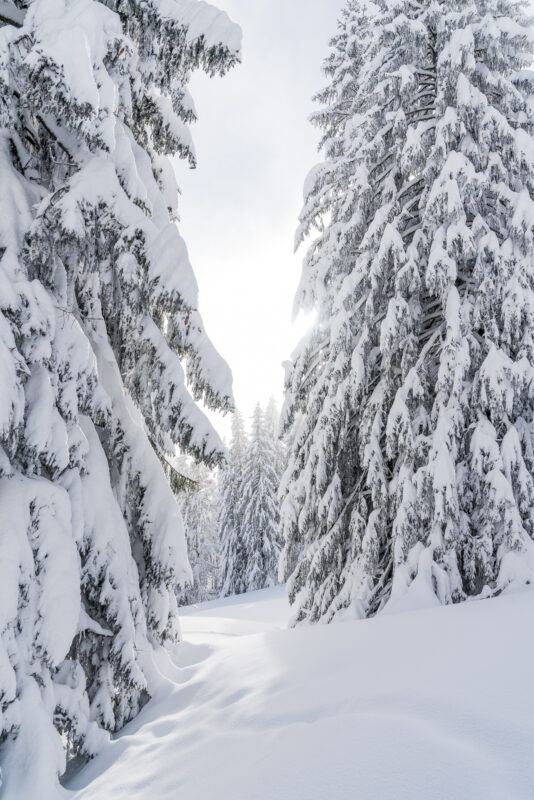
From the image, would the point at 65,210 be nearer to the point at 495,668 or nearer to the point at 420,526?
the point at 495,668

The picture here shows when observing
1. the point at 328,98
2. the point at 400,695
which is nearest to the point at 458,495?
the point at 400,695

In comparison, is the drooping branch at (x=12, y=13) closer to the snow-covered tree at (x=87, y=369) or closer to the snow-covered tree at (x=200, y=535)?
the snow-covered tree at (x=87, y=369)

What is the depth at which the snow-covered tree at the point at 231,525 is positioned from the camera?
32250mm

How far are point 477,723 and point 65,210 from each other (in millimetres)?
4165

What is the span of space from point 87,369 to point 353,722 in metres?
3.03

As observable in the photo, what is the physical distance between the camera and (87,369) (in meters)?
3.93

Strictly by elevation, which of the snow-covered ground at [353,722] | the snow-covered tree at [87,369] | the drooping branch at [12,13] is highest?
the drooping branch at [12,13]

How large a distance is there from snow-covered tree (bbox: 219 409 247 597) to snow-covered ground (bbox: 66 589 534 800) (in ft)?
89.6

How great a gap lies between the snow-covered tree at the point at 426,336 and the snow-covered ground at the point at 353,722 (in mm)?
1799

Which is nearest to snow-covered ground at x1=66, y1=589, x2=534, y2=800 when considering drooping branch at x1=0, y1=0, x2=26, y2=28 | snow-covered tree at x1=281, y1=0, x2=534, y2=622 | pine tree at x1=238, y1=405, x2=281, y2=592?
snow-covered tree at x1=281, y1=0, x2=534, y2=622

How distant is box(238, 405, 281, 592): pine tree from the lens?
30281mm

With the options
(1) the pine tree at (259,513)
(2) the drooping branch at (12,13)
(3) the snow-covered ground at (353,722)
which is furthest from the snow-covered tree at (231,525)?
(3) the snow-covered ground at (353,722)

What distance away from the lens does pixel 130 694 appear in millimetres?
4035

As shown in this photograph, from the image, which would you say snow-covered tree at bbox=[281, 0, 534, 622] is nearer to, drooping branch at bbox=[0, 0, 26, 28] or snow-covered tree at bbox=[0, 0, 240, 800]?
snow-covered tree at bbox=[0, 0, 240, 800]
